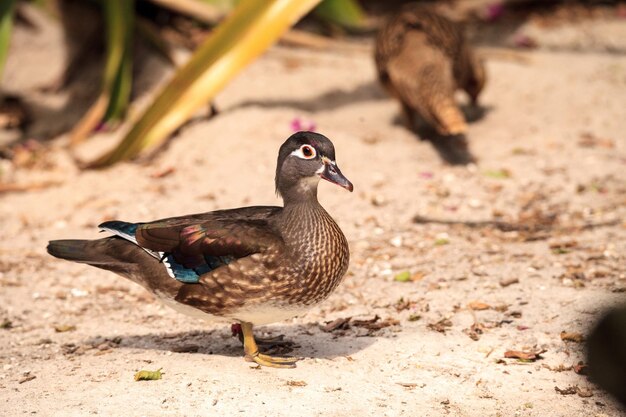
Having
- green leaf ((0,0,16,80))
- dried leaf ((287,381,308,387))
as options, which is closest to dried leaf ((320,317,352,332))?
dried leaf ((287,381,308,387))

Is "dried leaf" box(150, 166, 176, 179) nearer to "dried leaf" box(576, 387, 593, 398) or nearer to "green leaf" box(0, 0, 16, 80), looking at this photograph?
"green leaf" box(0, 0, 16, 80)

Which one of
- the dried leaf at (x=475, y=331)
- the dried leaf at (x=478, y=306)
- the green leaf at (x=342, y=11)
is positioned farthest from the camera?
the green leaf at (x=342, y=11)

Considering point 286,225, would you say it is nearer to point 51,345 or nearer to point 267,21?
point 51,345

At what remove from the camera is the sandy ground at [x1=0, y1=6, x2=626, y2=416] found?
3.17m

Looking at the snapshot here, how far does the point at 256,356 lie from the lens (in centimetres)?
344

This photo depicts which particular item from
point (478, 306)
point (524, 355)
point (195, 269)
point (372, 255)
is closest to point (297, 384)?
point (195, 269)

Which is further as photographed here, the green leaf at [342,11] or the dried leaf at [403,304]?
the green leaf at [342,11]

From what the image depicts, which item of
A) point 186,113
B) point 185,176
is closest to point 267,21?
point 186,113

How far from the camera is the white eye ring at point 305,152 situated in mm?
3305

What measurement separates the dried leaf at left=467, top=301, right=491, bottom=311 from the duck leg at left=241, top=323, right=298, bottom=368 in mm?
1038

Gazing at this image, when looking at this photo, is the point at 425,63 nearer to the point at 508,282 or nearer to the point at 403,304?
the point at 508,282

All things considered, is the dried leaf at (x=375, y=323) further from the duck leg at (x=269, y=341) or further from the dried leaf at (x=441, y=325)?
the duck leg at (x=269, y=341)

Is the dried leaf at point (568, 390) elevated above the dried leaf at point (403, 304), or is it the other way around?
the dried leaf at point (403, 304)

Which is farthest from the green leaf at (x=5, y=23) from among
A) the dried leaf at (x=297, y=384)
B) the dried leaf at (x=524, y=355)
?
the dried leaf at (x=524, y=355)
